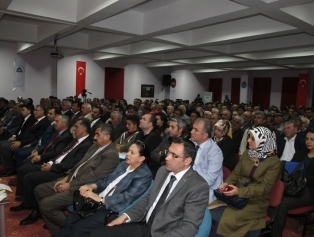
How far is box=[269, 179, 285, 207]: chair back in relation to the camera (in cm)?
265

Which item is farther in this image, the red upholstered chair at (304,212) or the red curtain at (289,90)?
the red curtain at (289,90)

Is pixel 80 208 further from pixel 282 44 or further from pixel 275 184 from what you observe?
pixel 282 44

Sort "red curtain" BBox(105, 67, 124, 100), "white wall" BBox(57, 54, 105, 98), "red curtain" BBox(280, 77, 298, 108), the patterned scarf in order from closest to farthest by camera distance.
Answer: the patterned scarf, "white wall" BBox(57, 54, 105, 98), "red curtain" BBox(105, 67, 124, 100), "red curtain" BBox(280, 77, 298, 108)

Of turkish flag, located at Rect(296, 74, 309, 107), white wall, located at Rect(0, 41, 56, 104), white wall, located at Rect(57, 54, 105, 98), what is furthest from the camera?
Answer: turkish flag, located at Rect(296, 74, 309, 107)

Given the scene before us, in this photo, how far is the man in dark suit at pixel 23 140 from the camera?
16.9 ft

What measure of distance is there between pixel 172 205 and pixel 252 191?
819 mm

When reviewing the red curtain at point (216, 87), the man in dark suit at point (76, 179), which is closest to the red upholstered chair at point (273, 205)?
the man in dark suit at point (76, 179)

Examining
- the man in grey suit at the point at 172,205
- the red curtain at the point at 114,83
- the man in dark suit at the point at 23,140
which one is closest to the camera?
the man in grey suit at the point at 172,205

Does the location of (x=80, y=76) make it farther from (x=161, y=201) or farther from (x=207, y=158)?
(x=161, y=201)

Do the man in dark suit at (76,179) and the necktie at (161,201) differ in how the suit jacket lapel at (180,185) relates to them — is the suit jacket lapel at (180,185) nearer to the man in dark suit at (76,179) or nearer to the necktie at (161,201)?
the necktie at (161,201)

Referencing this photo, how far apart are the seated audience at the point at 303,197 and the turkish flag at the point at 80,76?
11.4 meters

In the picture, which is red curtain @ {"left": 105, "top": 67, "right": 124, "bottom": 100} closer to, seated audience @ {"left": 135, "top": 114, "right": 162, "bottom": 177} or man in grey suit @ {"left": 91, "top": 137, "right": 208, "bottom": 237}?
seated audience @ {"left": 135, "top": 114, "right": 162, "bottom": 177}

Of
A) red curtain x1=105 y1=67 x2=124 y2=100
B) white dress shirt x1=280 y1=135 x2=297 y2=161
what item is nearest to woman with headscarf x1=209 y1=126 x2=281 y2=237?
white dress shirt x1=280 y1=135 x2=297 y2=161

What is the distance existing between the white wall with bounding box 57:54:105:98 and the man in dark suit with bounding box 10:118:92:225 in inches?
362
